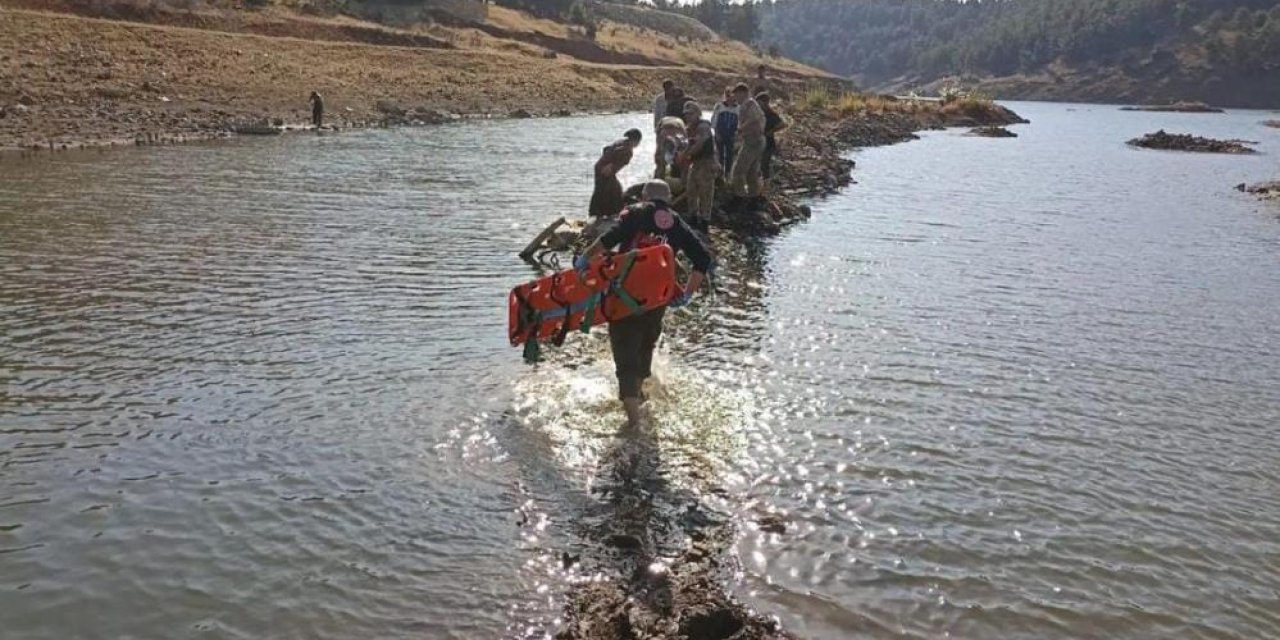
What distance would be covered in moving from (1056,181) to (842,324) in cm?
2465

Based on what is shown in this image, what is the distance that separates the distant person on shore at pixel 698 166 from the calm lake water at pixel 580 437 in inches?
Answer: 54.3

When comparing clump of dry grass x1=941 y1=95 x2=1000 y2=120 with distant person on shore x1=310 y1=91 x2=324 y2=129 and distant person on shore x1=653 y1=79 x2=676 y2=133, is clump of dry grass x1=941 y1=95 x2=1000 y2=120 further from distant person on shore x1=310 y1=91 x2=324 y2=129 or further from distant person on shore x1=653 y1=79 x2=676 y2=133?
distant person on shore x1=653 y1=79 x2=676 y2=133

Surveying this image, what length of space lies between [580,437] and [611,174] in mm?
5195

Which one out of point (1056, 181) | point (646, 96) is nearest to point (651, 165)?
point (1056, 181)

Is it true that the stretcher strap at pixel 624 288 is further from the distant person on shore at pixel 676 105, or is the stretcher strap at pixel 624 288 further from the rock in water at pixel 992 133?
the rock in water at pixel 992 133

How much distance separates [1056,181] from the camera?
111 feet

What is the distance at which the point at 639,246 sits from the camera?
8.84 meters

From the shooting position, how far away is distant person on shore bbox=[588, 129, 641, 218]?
12.1 meters

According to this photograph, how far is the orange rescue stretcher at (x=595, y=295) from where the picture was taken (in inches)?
336

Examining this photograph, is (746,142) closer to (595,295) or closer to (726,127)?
(726,127)

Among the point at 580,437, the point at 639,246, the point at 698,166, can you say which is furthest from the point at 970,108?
the point at 580,437

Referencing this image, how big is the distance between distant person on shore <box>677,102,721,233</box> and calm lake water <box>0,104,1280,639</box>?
1378 millimetres

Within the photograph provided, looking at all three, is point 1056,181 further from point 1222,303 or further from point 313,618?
point 313,618

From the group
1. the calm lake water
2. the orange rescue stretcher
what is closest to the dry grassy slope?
the calm lake water
